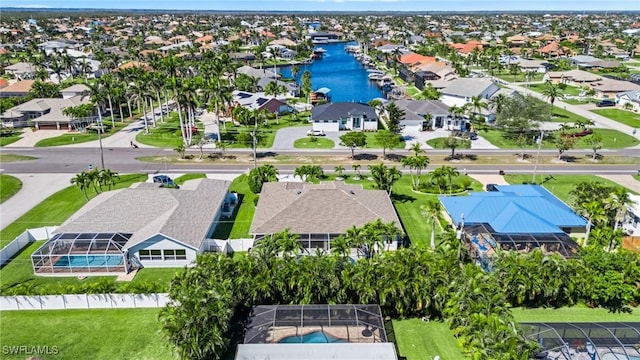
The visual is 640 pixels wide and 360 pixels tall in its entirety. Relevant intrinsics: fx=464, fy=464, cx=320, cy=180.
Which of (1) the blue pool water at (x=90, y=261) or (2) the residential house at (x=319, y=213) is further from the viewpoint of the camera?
(2) the residential house at (x=319, y=213)

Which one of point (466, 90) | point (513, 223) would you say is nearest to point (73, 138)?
point (513, 223)

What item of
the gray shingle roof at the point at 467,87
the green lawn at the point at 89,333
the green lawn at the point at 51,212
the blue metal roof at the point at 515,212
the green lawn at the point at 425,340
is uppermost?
the gray shingle roof at the point at 467,87

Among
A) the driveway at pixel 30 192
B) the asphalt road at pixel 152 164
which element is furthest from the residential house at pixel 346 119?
the driveway at pixel 30 192

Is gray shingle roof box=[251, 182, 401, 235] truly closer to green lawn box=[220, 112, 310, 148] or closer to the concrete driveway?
the concrete driveway

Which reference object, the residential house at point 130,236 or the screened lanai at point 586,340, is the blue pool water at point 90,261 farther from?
the screened lanai at point 586,340

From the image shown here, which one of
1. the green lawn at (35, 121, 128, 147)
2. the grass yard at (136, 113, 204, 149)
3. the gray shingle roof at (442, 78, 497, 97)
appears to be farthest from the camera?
the gray shingle roof at (442, 78, 497, 97)

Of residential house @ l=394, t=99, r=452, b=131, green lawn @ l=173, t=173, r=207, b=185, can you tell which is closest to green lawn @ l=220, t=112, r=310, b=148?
green lawn @ l=173, t=173, r=207, b=185
